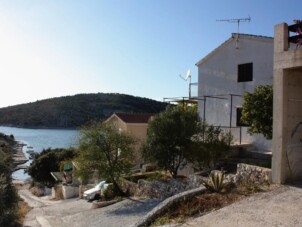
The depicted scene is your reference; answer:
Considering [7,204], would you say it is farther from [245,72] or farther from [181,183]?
[245,72]

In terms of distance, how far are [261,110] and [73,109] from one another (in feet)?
407

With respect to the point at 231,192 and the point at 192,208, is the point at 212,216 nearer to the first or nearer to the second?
the point at 192,208

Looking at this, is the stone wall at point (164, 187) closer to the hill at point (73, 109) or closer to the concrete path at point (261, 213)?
the concrete path at point (261, 213)

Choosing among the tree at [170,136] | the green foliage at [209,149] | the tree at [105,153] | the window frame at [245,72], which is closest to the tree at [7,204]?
the tree at [105,153]

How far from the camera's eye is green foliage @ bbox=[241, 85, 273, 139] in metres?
16.1

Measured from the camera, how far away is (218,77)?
24.2m

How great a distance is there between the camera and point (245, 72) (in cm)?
2225

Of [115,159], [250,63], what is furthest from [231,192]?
[250,63]

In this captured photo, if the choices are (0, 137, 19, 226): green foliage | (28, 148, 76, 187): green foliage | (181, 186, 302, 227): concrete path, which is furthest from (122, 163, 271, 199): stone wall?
(28, 148, 76, 187): green foliage

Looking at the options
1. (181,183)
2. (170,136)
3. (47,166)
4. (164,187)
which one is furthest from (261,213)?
(47,166)

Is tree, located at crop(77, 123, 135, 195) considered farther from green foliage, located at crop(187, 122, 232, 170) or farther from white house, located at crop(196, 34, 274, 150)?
white house, located at crop(196, 34, 274, 150)

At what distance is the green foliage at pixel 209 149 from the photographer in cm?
1848

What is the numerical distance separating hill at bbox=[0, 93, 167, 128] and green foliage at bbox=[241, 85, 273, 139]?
86.9 meters

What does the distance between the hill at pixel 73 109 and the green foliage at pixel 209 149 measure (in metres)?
84.6
